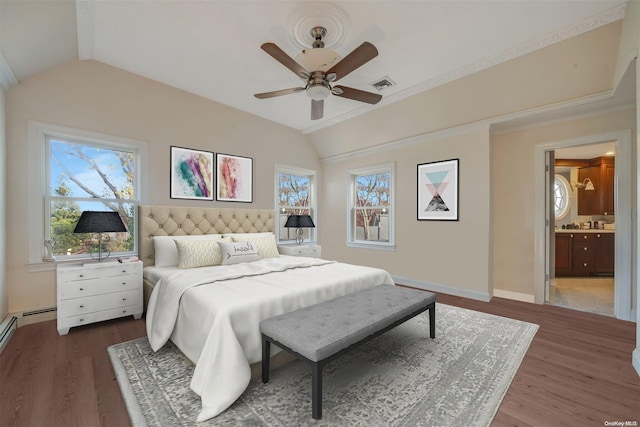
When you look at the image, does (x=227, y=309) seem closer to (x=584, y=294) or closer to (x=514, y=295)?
(x=514, y=295)

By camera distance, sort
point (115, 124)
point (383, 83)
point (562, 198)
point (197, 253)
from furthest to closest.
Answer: point (562, 198), point (383, 83), point (115, 124), point (197, 253)

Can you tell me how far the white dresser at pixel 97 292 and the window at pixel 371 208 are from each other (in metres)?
3.84

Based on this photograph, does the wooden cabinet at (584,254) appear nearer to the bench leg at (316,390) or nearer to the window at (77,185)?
the bench leg at (316,390)

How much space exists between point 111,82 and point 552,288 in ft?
24.1

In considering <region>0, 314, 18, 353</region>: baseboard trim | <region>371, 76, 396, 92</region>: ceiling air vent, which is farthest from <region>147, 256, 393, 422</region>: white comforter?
<region>371, 76, 396, 92</region>: ceiling air vent

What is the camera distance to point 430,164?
4.55m

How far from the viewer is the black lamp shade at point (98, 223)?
2838 millimetres

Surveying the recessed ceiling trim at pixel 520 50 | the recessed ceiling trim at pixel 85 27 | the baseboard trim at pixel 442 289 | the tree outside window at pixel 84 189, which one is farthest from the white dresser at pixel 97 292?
the recessed ceiling trim at pixel 520 50

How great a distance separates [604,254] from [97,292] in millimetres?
8372

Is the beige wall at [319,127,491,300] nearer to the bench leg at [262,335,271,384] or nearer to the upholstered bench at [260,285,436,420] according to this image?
the upholstered bench at [260,285,436,420]

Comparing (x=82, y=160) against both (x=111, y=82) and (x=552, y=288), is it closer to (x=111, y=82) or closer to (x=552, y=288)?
(x=111, y=82)

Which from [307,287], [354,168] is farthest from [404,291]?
[354,168]

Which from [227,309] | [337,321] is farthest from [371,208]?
[227,309]

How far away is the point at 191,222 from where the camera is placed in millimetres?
3959
